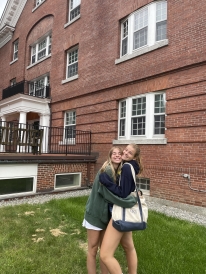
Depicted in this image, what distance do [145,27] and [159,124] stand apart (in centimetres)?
413

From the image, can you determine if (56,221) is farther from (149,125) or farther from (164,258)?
(149,125)

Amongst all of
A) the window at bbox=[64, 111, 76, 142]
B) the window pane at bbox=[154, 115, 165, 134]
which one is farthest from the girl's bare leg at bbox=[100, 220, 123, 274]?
the window at bbox=[64, 111, 76, 142]

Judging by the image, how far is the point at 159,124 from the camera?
26.0 feet

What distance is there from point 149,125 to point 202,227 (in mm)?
4056

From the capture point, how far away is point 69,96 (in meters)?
11.8

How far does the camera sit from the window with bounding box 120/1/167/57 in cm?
830

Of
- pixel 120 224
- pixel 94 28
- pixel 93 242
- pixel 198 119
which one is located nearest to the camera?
pixel 120 224

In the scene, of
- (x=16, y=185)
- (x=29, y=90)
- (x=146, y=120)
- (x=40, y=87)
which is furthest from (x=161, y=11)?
(x=29, y=90)

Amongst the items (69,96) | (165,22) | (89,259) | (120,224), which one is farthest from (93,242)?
(69,96)

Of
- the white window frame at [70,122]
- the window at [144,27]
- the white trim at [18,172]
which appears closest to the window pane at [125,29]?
the window at [144,27]

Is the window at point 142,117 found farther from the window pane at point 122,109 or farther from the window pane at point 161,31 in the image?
the window pane at point 161,31

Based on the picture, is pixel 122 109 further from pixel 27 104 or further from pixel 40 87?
pixel 40 87

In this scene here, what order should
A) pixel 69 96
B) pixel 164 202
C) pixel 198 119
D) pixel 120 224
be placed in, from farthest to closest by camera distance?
pixel 69 96
pixel 164 202
pixel 198 119
pixel 120 224

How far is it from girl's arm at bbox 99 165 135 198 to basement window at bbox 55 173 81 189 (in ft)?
22.3
